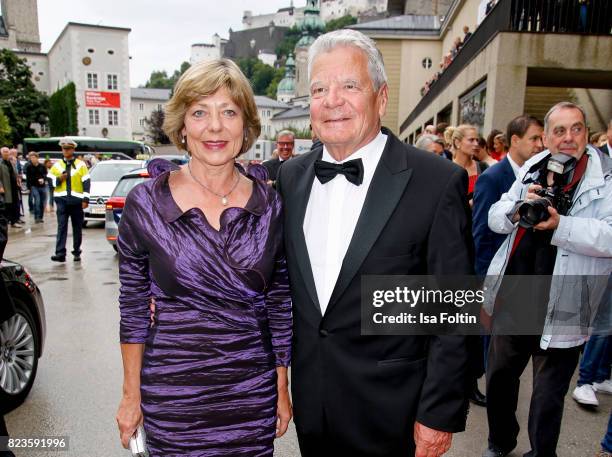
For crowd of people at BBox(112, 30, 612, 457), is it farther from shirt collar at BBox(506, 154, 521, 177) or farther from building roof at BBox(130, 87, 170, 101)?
building roof at BBox(130, 87, 170, 101)

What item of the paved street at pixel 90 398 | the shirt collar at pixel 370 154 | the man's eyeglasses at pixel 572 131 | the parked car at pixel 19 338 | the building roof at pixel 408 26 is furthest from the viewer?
the building roof at pixel 408 26

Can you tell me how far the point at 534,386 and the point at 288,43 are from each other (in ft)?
462

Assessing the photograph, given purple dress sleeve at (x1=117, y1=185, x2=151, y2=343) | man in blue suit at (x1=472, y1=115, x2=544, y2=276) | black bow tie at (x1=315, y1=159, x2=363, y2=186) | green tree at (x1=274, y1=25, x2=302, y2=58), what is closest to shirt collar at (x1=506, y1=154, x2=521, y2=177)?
man in blue suit at (x1=472, y1=115, x2=544, y2=276)

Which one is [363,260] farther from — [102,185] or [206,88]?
[102,185]

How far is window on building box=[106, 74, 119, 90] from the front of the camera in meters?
68.4

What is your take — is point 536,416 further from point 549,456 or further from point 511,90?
point 511,90

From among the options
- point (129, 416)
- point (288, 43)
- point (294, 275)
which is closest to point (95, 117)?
point (129, 416)

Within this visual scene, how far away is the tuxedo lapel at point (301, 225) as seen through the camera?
6.68 ft

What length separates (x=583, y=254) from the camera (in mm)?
2752

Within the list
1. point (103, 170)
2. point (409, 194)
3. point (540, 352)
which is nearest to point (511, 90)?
point (540, 352)

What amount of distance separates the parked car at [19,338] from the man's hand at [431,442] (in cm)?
319

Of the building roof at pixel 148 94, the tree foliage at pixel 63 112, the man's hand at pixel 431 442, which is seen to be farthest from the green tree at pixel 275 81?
the man's hand at pixel 431 442

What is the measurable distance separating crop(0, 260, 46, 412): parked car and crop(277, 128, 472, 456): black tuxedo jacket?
2.77 m

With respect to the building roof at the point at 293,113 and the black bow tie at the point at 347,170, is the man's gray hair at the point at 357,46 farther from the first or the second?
the building roof at the point at 293,113
